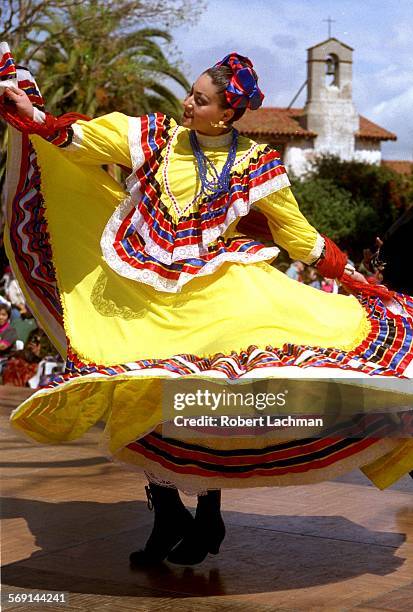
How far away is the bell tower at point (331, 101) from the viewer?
4450 centimetres

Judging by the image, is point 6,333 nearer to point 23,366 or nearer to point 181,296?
→ point 23,366

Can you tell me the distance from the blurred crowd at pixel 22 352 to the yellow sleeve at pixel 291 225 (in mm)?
6021

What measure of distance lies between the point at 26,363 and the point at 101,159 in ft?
21.4

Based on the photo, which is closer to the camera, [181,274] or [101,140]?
[181,274]

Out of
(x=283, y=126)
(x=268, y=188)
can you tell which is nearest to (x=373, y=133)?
(x=283, y=126)

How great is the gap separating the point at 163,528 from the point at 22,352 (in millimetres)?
6574

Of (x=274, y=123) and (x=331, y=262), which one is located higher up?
(x=274, y=123)

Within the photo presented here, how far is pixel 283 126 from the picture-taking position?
42844 mm

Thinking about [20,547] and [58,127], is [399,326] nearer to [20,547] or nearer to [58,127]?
[58,127]

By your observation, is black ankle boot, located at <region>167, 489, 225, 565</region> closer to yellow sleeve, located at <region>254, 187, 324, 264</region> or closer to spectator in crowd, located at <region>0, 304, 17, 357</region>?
yellow sleeve, located at <region>254, 187, 324, 264</region>

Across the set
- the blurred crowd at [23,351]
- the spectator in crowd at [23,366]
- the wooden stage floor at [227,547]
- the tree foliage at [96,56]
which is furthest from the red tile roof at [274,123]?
the wooden stage floor at [227,547]

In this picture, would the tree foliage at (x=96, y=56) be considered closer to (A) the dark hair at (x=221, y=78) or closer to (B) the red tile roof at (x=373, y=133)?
(A) the dark hair at (x=221, y=78)

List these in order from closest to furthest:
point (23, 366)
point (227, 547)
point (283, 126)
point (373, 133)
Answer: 1. point (227, 547)
2. point (23, 366)
3. point (283, 126)
4. point (373, 133)

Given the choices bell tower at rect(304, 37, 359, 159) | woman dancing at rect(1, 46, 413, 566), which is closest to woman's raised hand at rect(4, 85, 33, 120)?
woman dancing at rect(1, 46, 413, 566)
